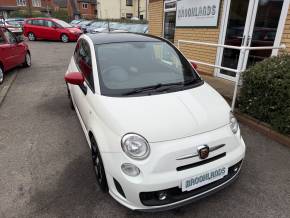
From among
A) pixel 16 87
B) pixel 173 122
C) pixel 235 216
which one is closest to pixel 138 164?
pixel 173 122

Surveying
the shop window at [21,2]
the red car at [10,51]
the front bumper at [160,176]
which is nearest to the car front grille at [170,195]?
the front bumper at [160,176]

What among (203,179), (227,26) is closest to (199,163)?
(203,179)

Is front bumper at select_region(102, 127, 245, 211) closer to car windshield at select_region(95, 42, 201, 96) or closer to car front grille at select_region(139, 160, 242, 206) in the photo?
car front grille at select_region(139, 160, 242, 206)

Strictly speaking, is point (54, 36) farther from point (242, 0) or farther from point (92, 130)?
point (92, 130)

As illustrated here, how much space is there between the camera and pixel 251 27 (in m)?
5.18

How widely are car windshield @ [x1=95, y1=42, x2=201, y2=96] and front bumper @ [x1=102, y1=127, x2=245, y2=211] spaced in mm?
789

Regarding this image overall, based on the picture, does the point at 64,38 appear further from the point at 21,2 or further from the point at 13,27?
the point at 21,2

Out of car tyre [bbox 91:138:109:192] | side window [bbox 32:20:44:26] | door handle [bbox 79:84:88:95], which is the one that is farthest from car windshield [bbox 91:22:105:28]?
car tyre [bbox 91:138:109:192]

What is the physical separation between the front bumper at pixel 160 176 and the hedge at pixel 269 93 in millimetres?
1675

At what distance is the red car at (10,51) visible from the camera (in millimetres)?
6805

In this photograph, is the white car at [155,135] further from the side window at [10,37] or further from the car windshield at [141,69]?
the side window at [10,37]

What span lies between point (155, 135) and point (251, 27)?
435 centimetres

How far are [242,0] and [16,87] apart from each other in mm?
6271

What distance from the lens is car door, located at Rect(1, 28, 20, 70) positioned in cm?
700
